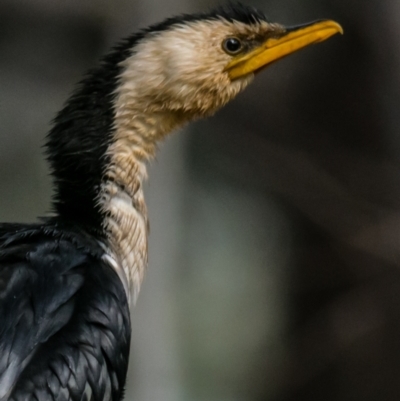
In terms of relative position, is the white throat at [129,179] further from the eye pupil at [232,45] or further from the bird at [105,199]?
the eye pupil at [232,45]

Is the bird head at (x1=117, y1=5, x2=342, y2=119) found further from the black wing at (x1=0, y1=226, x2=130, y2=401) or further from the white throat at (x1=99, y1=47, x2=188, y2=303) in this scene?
the black wing at (x1=0, y1=226, x2=130, y2=401)

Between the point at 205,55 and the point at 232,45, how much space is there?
0.10 metres

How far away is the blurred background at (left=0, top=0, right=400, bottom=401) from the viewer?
13.1ft

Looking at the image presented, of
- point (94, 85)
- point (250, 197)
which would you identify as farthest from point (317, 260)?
point (94, 85)

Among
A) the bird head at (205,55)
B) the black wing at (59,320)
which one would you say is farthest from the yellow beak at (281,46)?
the black wing at (59,320)

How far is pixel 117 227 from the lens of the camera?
2.59 m

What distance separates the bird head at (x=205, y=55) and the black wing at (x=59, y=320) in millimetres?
512

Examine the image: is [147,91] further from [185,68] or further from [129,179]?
[129,179]

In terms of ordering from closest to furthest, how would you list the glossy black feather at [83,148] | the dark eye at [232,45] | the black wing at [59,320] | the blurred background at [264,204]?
1. the black wing at [59,320]
2. the glossy black feather at [83,148]
3. the dark eye at [232,45]
4. the blurred background at [264,204]

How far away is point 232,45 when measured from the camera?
2752 millimetres

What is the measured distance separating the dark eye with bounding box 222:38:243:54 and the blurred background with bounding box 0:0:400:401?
4.01 ft

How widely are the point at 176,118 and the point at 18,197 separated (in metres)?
2.20

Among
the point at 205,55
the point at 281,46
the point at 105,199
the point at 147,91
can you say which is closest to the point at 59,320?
the point at 105,199

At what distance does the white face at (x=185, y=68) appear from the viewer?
104 inches
